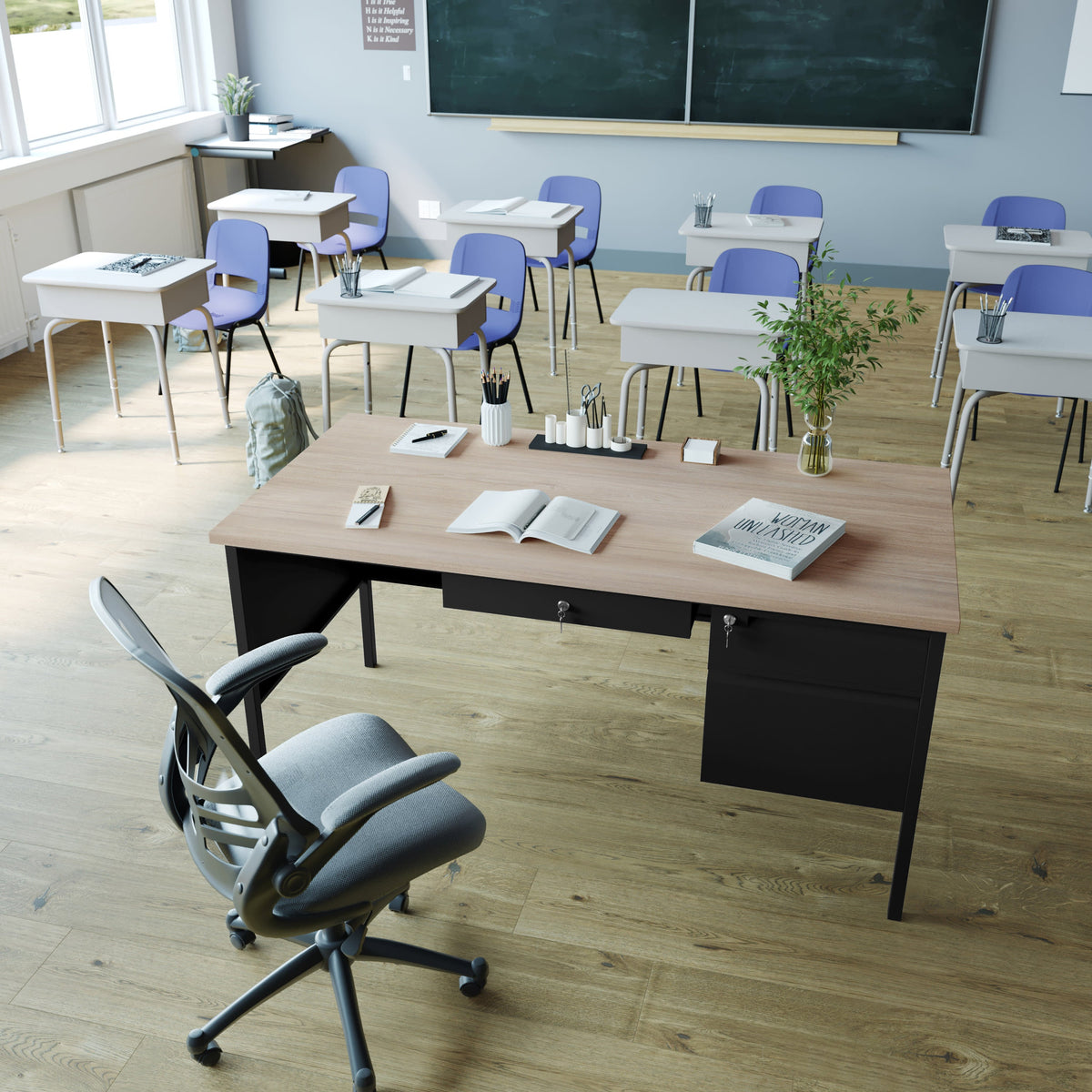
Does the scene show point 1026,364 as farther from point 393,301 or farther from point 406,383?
point 406,383

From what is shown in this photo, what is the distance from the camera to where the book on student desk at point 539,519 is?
A: 7.77 ft

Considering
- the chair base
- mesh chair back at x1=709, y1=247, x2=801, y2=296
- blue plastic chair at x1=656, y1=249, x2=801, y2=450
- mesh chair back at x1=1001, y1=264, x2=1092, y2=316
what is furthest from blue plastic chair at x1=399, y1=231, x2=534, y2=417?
the chair base

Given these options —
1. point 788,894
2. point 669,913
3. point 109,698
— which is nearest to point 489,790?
point 669,913

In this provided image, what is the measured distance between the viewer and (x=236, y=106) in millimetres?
7418

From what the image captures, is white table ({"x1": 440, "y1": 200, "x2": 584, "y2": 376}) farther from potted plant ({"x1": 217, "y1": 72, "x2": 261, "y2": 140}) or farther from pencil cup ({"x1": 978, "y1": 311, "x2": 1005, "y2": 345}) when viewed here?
potted plant ({"x1": 217, "y1": 72, "x2": 261, "y2": 140})

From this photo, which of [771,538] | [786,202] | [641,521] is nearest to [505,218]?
[786,202]

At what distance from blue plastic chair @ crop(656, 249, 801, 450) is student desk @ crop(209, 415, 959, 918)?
80.9 inches

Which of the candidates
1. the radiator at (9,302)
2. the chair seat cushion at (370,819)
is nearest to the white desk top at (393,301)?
Result: the radiator at (9,302)

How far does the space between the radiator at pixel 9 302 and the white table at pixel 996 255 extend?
4.84m

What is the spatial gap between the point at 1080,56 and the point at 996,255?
1661 millimetres

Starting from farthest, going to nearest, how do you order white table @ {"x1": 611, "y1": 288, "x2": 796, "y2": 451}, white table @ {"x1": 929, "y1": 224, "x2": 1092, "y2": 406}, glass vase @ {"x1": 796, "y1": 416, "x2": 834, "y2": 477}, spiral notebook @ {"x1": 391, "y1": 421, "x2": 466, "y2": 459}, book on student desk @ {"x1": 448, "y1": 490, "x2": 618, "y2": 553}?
white table @ {"x1": 929, "y1": 224, "x2": 1092, "y2": 406}, white table @ {"x1": 611, "y1": 288, "x2": 796, "y2": 451}, spiral notebook @ {"x1": 391, "y1": 421, "x2": 466, "y2": 459}, glass vase @ {"x1": 796, "y1": 416, "x2": 834, "y2": 477}, book on student desk @ {"x1": 448, "y1": 490, "x2": 618, "y2": 553}

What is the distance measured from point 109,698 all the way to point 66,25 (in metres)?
5.07

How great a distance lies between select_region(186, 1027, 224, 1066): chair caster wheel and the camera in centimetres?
204

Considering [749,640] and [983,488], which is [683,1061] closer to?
[749,640]
